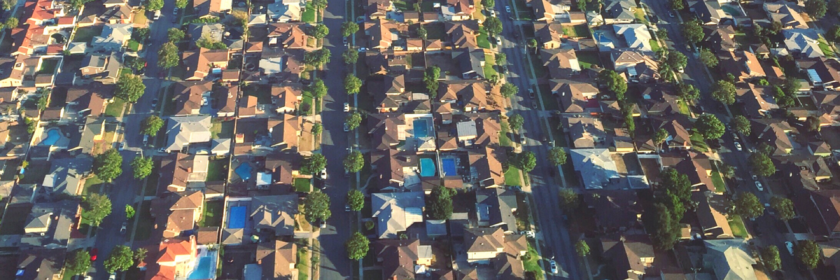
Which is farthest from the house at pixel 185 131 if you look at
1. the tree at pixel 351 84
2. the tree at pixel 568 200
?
the tree at pixel 568 200

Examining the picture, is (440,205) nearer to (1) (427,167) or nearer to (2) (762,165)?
(1) (427,167)

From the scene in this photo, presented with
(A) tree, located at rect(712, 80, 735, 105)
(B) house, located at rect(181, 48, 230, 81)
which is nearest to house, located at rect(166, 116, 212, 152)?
(B) house, located at rect(181, 48, 230, 81)

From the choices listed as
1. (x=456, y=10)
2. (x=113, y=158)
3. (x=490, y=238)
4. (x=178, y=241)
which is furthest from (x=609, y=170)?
(x=113, y=158)

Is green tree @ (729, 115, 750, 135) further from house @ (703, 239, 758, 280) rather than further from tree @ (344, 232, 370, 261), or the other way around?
tree @ (344, 232, 370, 261)

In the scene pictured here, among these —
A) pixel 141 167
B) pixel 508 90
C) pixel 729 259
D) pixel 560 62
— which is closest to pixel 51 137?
pixel 141 167

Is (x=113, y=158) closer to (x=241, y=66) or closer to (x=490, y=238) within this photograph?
(x=241, y=66)

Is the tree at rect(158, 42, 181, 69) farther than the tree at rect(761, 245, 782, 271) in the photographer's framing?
Yes
